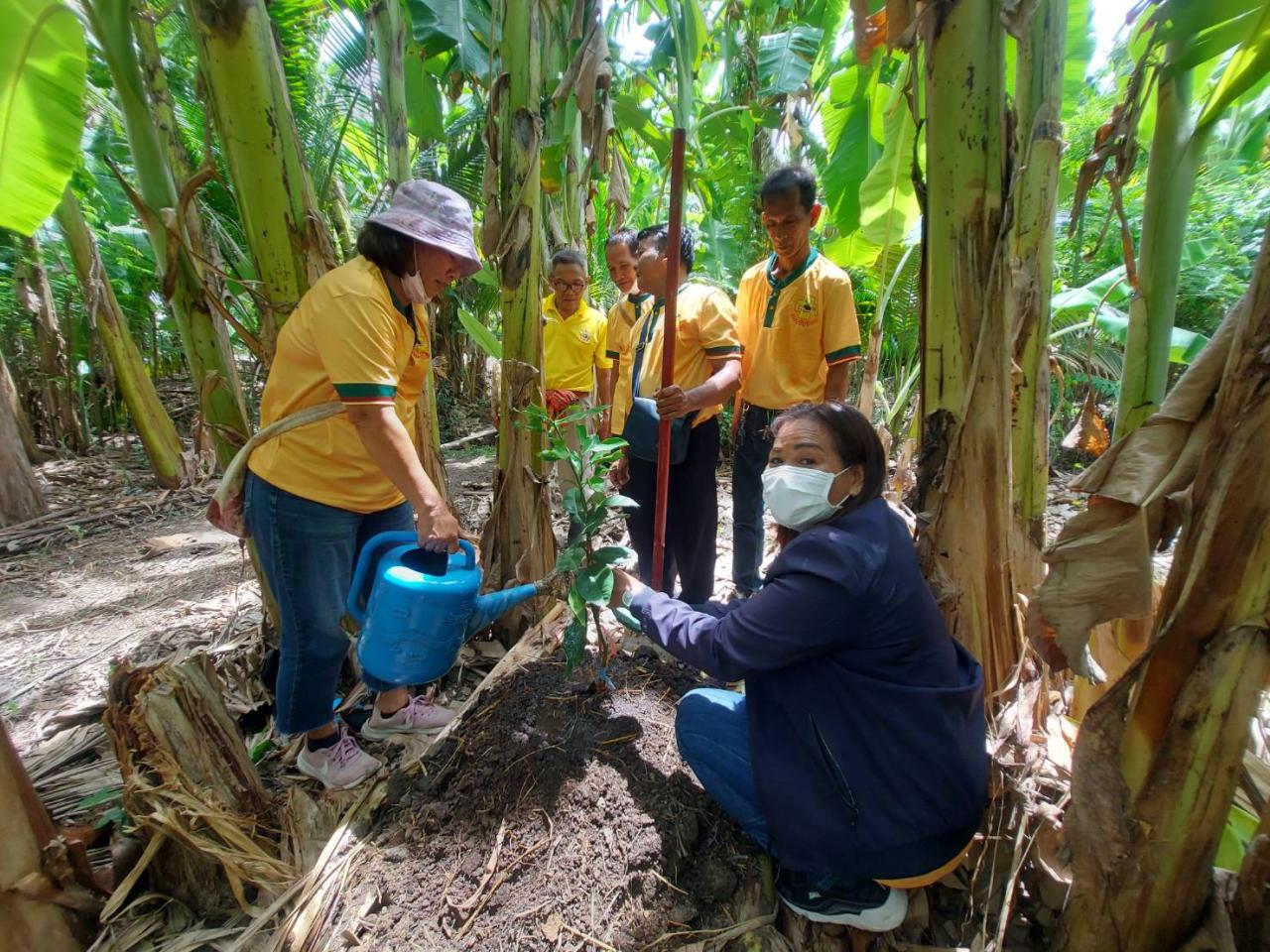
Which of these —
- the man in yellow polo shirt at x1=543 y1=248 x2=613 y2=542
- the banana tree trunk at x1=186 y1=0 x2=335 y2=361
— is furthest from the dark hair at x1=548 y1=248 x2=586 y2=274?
the banana tree trunk at x1=186 y1=0 x2=335 y2=361

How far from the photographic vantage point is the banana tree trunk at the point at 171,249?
1713 mm

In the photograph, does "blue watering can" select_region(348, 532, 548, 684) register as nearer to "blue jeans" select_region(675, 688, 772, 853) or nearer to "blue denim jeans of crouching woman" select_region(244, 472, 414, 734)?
"blue denim jeans of crouching woman" select_region(244, 472, 414, 734)

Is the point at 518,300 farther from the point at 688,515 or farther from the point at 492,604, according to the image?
the point at 492,604

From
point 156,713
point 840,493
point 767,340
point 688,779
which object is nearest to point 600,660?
point 688,779

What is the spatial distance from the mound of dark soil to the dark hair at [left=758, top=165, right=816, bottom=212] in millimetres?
1992

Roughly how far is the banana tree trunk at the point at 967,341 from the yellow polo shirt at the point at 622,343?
57.6 inches

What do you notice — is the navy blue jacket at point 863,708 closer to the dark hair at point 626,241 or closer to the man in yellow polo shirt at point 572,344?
the dark hair at point 626,241

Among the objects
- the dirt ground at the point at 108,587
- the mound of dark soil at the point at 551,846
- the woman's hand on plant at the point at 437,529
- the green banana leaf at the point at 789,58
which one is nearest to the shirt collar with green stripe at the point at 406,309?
the woman's hand on plant at the point at 437,529

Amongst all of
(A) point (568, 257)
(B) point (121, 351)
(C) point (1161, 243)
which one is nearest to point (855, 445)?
(C) point (1161, 243)

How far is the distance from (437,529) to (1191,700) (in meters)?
1.54

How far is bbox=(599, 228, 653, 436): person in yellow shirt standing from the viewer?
9.21ft

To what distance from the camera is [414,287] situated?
1676 millimetres

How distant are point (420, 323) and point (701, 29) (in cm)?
244

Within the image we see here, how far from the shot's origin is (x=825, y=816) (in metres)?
1.25
